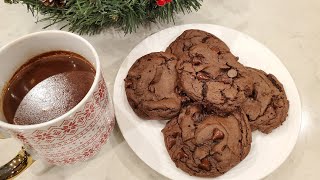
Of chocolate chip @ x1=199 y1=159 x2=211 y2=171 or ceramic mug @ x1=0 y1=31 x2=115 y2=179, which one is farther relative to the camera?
chocolate chip @ x1=199 y1=159 x2=211 y2=171

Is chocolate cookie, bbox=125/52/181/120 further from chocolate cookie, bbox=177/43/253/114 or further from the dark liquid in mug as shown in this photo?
the dark liquid in mug

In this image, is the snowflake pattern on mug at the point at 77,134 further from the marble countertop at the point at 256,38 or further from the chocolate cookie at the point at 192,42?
the chocolate cookie at the point at 192,42

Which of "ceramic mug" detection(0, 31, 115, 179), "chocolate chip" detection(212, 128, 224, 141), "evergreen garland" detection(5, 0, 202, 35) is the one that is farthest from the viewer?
"evergreen garland" detection(5, 0, 202, 35)

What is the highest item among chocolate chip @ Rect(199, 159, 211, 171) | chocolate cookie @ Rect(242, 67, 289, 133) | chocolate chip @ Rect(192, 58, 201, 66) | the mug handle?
chocolate chip @ Rect(192, 58, 201, 66)

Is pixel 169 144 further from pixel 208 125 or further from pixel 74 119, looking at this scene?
pixel 74 119

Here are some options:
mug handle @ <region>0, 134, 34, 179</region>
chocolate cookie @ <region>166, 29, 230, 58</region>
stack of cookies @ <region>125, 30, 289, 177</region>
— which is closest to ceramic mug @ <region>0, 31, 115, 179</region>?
mug handle @ <region>0, 134, 34, 179</region>

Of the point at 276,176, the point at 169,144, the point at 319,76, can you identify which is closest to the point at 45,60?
the point at 169,144

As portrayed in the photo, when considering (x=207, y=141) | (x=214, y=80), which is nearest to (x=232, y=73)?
Answer: (x=214, y=80)
